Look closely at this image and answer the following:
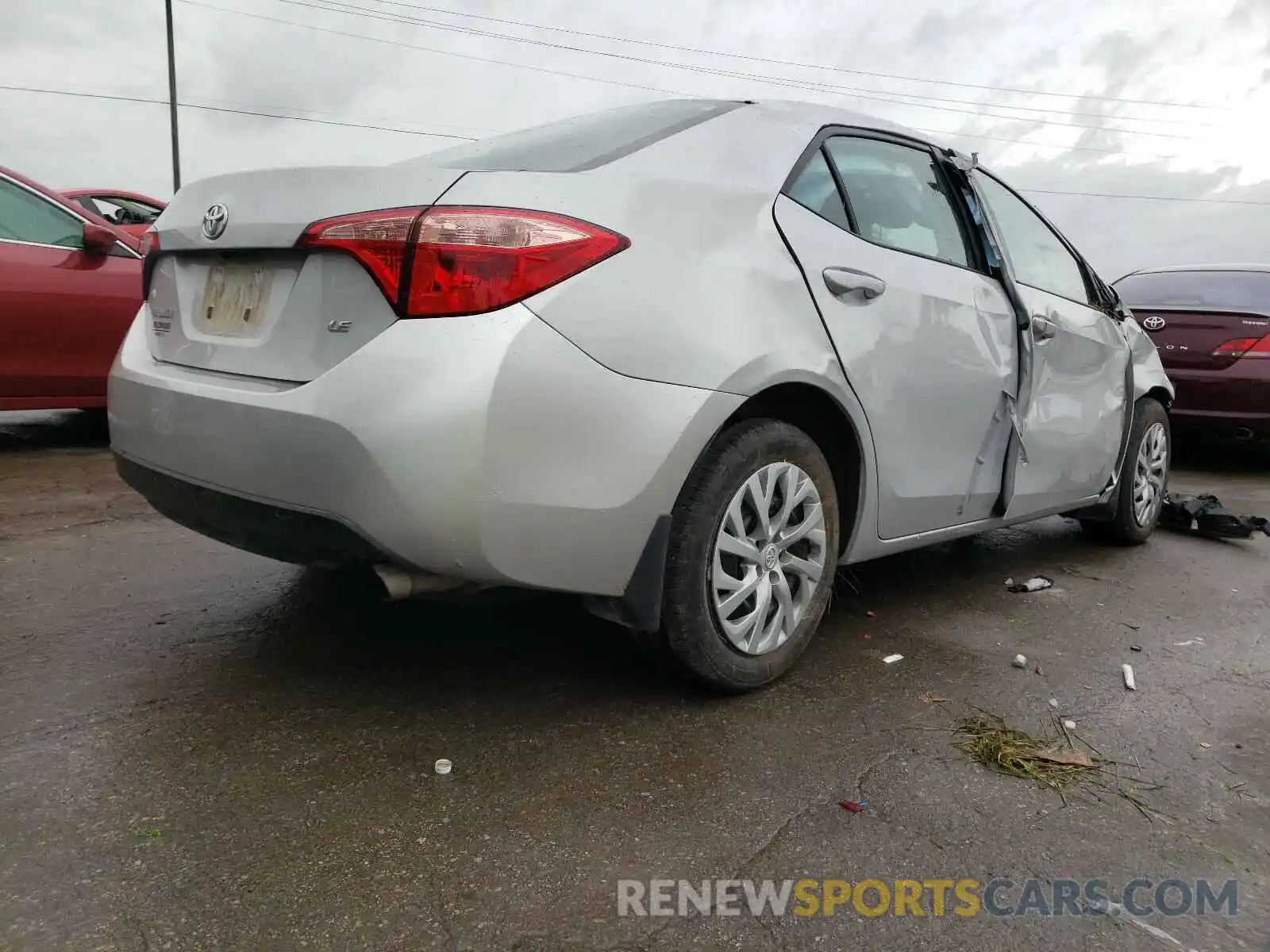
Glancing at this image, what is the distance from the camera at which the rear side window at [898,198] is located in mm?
2889

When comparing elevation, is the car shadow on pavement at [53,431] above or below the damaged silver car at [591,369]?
below

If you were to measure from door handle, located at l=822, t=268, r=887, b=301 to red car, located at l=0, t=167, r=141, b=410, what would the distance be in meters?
4.00

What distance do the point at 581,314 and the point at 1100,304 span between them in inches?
121

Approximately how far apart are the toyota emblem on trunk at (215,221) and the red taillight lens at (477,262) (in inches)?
24.7

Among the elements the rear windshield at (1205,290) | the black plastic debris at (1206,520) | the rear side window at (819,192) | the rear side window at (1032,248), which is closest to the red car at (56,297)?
the rear side window at (819,192)

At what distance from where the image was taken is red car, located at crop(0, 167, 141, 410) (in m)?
5.16

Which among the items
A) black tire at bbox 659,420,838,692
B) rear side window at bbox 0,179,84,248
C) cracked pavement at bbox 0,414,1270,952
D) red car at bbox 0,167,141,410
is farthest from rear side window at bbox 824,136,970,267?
rear side window at bbox 0,179,84,248

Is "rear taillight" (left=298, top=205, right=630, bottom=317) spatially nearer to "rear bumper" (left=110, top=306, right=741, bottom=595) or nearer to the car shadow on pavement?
"rear bumper" (left=110, top=306, right=741, bottom=595)

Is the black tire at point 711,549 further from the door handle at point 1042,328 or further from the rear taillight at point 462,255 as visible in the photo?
the door handle at point 1042,328

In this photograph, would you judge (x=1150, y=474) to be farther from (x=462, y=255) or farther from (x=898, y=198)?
(x=462, y=255)

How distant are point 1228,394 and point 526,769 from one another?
20.4 feet

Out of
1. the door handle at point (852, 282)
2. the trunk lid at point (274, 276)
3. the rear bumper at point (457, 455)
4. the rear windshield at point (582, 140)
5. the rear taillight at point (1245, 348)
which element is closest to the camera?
the rear bumper at point (457, 455)

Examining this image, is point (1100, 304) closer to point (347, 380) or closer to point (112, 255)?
point (347, 380)
